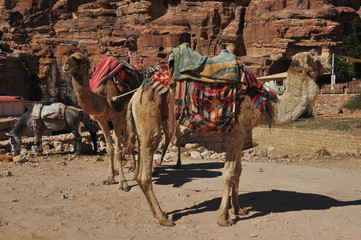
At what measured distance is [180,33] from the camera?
50.6 meters

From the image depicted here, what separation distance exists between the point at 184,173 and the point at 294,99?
394cm

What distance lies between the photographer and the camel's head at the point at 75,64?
7391 millimetres

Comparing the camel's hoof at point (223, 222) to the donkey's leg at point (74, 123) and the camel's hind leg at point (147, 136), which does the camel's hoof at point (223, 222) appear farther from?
the donkey's leg at point (74, 123)

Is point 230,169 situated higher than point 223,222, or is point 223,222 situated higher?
point 230,169

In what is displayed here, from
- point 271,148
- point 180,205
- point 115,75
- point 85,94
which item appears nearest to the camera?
point 180,205

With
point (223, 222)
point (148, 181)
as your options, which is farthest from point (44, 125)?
point (223, 222)

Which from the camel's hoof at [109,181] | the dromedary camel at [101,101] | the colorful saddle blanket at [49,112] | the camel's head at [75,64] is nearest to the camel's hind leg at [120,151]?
the dromedary camel at [101,101]

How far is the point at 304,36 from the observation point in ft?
149

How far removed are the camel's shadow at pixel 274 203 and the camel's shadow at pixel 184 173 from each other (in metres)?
1.49

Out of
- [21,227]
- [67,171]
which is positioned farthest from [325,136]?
[21,227]

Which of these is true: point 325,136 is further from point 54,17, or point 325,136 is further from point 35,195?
point 54,17

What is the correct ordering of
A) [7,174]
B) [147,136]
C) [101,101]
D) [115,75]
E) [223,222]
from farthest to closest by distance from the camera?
[7,174] → [115,75] → [101,101] → [147,136] → [223,222]

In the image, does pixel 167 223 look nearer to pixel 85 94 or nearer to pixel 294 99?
pixel 294 99

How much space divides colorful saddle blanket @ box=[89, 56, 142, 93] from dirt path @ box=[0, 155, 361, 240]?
1.97 metres
